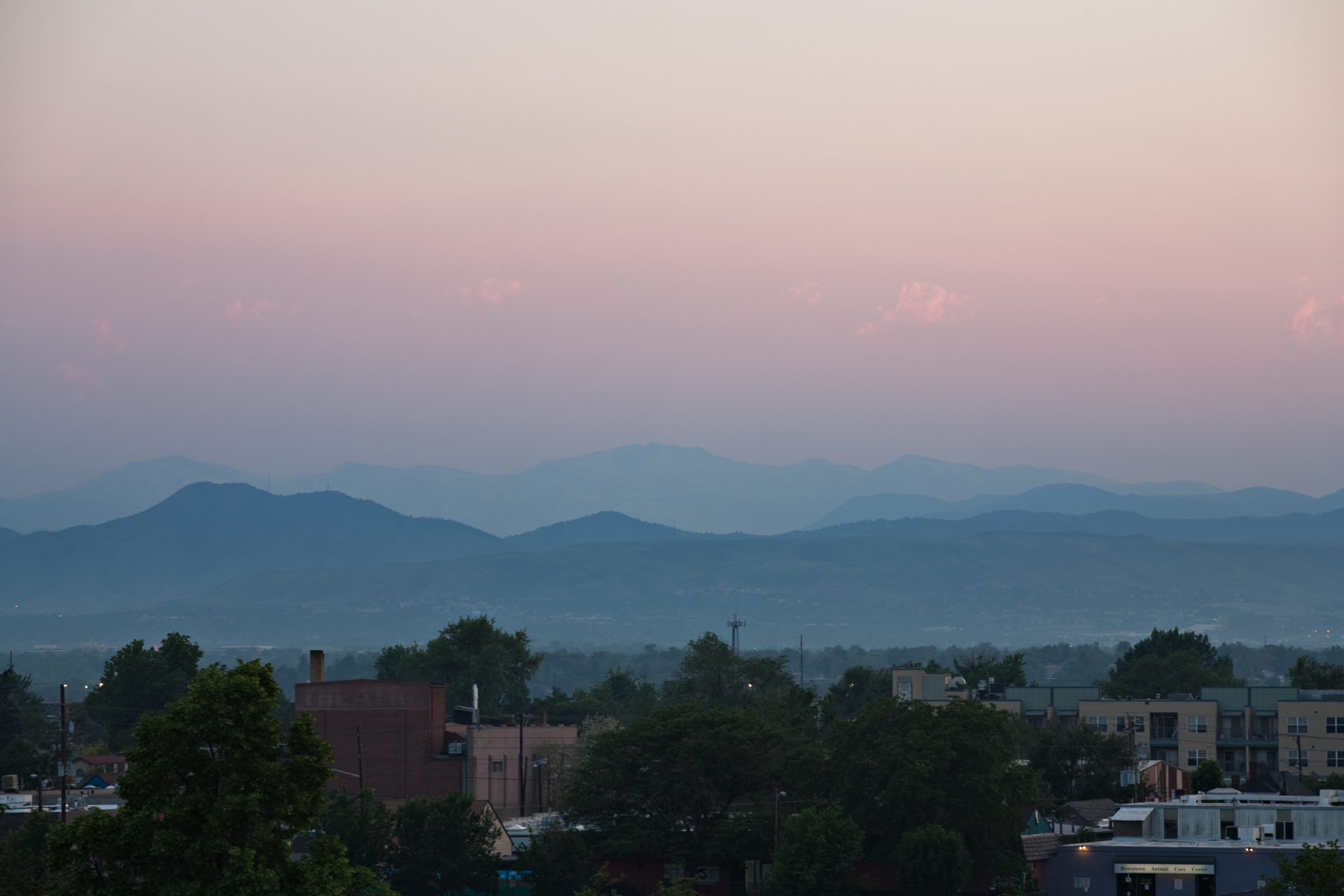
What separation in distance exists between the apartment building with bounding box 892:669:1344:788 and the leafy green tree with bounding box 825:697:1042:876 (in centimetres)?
4484

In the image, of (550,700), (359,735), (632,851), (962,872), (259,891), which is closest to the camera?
(259,891)

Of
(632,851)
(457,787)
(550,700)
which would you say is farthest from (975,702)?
(550,700)

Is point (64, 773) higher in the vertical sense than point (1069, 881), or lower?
higher

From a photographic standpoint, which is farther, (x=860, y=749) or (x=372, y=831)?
(x=860, y=749)

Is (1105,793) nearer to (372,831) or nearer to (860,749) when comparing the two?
(860,749)

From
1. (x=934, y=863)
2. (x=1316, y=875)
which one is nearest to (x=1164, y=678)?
(x=934, y=863)

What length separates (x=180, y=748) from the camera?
36.2 metres

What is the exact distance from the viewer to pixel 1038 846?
3044 inches

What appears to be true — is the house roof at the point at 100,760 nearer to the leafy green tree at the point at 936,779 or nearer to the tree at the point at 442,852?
the tree at the point at 442,852

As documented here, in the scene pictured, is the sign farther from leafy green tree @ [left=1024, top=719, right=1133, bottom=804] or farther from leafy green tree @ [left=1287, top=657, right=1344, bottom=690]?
leafy green tree @ [left=1287, top=657, right=1344, bottom=690]

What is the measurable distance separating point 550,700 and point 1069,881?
11070cm

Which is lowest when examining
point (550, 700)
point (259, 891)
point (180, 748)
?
point (550, 700)

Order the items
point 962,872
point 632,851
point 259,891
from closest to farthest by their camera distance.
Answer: point 259,891 < point 962,872 < point 632,851

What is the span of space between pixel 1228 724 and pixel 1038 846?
6028 cm
